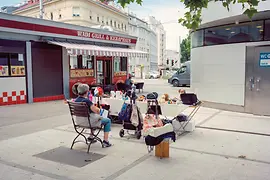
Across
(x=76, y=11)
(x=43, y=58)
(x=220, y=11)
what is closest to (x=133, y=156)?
(x=220, y=11)

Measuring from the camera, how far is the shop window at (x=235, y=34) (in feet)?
27.1

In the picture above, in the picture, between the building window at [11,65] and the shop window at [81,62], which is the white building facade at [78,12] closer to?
the shop window at [81,62]

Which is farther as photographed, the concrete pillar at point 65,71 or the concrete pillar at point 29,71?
the concrete pillar at point 65,71

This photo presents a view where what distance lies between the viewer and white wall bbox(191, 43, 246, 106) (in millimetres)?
8594

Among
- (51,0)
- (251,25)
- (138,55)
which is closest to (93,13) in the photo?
(51,0)

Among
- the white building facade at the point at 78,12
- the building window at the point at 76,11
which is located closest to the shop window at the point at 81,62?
the white building facade at the point at 78,12

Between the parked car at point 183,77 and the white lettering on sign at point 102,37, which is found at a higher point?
the white lettering on sign at point 102,37

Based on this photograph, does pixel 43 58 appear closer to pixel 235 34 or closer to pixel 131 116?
pixel 131 116

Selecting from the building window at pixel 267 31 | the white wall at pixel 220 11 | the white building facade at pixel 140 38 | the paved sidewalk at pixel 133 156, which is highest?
the white building facade at pixel 140 38

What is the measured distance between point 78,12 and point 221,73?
36321 millimetres

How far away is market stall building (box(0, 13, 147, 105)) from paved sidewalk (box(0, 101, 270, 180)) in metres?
3.96

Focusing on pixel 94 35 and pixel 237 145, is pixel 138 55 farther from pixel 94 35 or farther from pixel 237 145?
pixel 237 145

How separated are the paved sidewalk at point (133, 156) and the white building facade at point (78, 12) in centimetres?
3560

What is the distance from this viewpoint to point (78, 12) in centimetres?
4122
